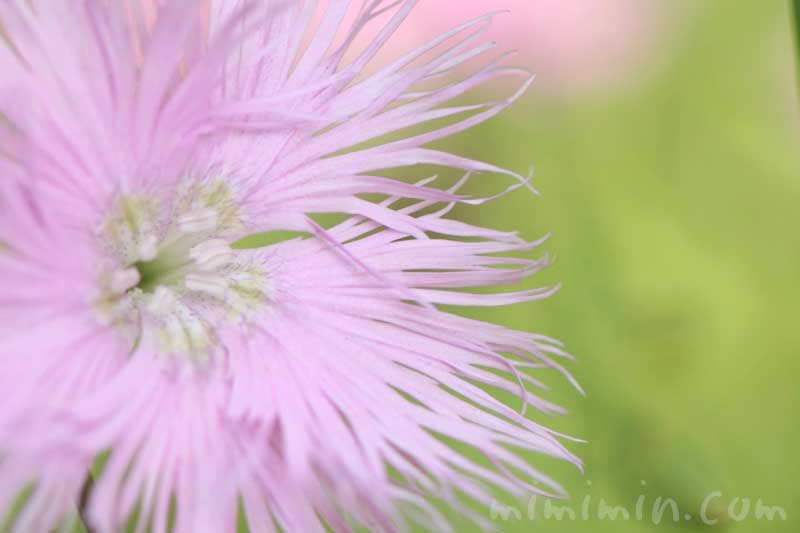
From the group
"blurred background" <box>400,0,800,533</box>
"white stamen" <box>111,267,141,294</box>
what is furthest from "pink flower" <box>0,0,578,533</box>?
"blurred background" <box>400,0,800,533</box>

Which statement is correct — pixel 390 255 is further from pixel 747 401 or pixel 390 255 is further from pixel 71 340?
pixel 747 401

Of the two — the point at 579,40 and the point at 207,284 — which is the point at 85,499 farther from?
the point at 579,40

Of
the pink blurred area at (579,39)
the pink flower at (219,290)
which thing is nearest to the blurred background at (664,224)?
the pink blurred area at (579,39)

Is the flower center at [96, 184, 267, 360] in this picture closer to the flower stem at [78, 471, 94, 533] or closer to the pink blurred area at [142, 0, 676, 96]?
the flower stem at [78, 471, 94, 533]

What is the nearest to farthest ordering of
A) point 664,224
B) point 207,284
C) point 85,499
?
point 85,499 → point 207,284 → point 664,224

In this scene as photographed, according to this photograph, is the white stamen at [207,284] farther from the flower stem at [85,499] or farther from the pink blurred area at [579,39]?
the pink blurred area at [579,39]

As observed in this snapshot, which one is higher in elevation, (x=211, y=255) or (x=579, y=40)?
(x=579, y=40)

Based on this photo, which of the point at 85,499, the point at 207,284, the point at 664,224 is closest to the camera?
the point at 85,499

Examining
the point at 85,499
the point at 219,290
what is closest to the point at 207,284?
the point at 219,290
